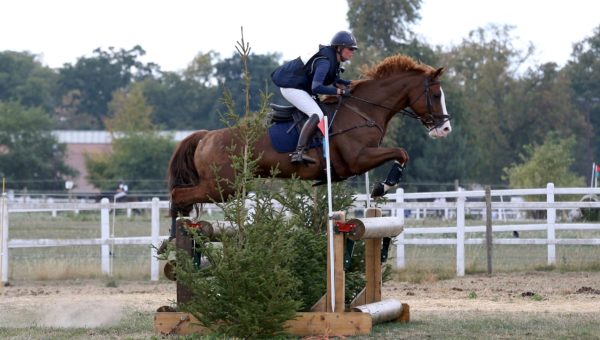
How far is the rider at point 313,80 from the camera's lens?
10.6m

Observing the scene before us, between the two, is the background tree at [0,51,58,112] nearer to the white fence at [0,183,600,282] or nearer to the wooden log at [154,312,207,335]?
the white fence at [0,183,600,282]

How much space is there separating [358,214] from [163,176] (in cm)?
2672

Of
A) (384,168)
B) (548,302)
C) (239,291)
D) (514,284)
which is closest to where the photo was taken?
(239,291)

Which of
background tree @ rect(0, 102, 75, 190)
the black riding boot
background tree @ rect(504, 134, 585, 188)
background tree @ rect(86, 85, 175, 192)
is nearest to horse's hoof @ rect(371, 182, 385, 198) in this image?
the black riding boot

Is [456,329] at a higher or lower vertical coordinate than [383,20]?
lower

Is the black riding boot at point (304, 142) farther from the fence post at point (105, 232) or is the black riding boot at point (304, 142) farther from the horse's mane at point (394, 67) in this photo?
the fence post at point (105, 232)

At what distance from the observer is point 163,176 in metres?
54.6

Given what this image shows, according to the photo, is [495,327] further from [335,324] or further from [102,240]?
[102,240]

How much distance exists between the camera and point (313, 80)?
34.8ft

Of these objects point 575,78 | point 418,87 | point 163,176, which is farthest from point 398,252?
point 575,78

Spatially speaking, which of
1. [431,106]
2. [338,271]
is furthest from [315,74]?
[338,271]

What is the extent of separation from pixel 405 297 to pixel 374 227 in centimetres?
502

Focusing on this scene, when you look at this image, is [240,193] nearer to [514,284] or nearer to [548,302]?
[548,302]

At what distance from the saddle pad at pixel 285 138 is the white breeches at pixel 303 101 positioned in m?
0.21
